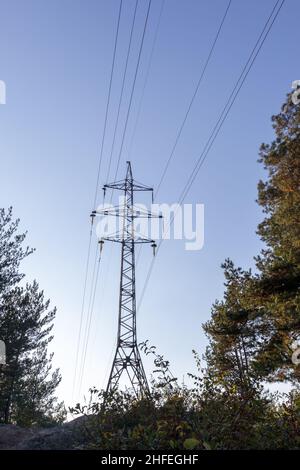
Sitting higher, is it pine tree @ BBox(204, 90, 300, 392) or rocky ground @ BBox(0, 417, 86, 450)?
Answer: pine tree @ BBox(204, 90, 300, 392)

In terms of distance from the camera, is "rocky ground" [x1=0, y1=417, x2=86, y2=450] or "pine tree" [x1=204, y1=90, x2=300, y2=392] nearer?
"rocky ground" [x1=0, y1=417, x2=86, y2=450]

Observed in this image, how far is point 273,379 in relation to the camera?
21.9 meters

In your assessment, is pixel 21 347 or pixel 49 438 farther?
pixel 21 347

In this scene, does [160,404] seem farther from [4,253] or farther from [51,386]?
[51,386]

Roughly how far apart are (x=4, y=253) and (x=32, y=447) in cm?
1719

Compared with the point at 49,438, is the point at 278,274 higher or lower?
higher

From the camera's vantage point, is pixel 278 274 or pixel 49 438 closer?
pixel 49 438

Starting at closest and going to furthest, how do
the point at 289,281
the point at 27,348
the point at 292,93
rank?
the point at 289,281
the point at 292,93
the point at 27,348

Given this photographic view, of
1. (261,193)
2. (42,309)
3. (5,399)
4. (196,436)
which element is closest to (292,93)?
(261,193)

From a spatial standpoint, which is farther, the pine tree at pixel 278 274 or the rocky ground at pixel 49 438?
the pine tree at pixel 278 274

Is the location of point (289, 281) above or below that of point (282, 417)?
above

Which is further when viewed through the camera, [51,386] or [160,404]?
[51,386]

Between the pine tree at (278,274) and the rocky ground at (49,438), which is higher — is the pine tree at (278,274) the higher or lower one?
the higher one
